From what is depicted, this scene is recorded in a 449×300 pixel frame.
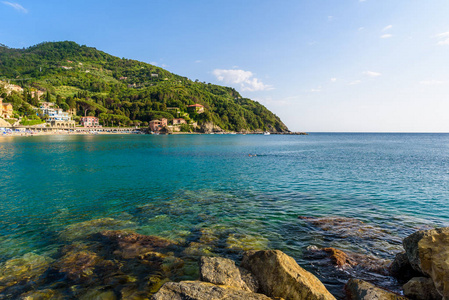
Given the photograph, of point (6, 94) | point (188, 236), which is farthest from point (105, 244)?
point (6, 94)

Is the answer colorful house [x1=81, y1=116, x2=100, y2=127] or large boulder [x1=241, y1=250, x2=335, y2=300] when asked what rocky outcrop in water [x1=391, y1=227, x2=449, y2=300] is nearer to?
large boulder [x1=241, y1=250, x2=335, y2=300]

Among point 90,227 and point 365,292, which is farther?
point 90,227

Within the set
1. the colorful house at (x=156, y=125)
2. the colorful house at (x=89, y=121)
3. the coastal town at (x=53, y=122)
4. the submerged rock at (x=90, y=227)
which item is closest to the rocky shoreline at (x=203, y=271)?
the submerged rock at (x=90, y=227)

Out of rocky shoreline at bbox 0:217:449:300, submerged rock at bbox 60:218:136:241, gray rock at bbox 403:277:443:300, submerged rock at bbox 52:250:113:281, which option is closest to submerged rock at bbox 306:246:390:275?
rocky shoreline at bbox 0:217:449:300

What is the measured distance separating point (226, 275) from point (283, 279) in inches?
58.0

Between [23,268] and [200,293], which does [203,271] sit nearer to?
[200,293]

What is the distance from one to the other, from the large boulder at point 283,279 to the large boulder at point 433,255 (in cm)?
258

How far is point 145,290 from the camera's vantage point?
23.4 ft

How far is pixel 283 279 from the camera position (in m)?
5.96

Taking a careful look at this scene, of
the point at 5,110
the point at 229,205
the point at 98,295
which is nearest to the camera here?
the point at 98,295

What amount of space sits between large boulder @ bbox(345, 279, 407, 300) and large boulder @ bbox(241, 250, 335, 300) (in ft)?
3.14

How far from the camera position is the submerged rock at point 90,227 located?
1141 centimetres

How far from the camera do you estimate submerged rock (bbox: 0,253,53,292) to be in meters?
7.81

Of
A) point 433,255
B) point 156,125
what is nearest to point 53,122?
point 156,125
